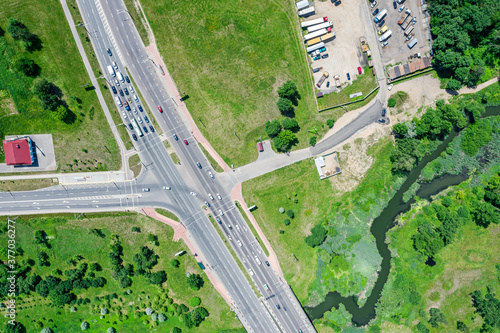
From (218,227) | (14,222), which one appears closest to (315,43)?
(218,227)

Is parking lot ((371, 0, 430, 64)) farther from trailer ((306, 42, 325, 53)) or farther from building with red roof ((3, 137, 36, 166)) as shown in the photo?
building with red roof ((3, 137, 36, 166))

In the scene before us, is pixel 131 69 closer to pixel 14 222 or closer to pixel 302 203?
pixel 14 222

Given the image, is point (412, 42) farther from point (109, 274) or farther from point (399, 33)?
point (109, 274)

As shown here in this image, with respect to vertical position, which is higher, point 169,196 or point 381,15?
point 381,15

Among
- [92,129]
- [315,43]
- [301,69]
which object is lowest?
[92,129]

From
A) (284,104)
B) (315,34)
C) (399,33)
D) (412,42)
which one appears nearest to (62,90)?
(284,104)

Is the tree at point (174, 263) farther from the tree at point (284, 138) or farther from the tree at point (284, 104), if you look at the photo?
the tree at point (284, 104)
